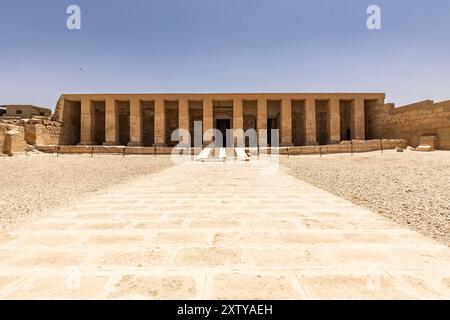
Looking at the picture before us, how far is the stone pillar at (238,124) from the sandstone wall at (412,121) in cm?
1357

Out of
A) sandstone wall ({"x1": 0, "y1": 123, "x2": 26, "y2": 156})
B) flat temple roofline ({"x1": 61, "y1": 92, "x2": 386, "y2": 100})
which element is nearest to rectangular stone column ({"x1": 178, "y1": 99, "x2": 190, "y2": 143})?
flat temple roofline ({"x1": 61, "y1": 92, "x2": 386, "y2": 100})

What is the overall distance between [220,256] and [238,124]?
22.8 metres

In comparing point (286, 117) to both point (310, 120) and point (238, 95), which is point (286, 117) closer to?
point (310, 120)

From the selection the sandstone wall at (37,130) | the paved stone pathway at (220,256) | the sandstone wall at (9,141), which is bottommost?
the paved stone pathway at (220,256)

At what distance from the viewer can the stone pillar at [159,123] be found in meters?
25.0

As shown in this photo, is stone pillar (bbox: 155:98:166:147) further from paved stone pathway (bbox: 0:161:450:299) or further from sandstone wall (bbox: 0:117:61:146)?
paved stone pathway (bbox: 0:161:450:299)

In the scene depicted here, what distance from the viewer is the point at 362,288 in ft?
5.57

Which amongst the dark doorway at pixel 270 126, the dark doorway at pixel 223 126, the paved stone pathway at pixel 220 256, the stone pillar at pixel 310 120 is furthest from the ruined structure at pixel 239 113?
the paved stone pathway at pixel 220 256

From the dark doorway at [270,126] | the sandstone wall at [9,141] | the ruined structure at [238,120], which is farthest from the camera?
the dark doorway at [270,126]

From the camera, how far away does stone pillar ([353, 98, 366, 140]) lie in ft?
80.5

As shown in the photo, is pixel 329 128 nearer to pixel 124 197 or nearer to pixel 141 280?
pixel 124 197

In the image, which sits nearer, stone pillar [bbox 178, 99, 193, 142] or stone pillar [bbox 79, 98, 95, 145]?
stone pillar [bbox 79, 98, 95, 145]

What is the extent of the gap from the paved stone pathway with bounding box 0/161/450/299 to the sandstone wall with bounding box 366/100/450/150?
65.8 feet

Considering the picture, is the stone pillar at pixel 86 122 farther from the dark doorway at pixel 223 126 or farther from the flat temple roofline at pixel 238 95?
the dark doorway at pixel 223 126
